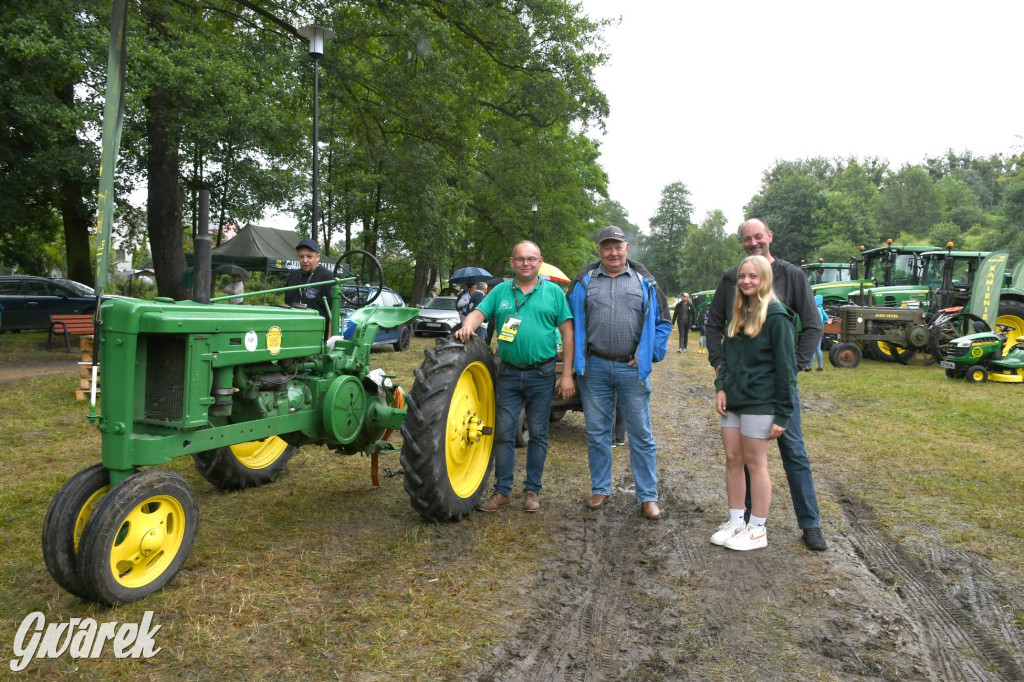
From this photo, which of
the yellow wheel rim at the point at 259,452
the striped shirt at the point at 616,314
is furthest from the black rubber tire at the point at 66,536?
the striped shirt at the point at 616,314

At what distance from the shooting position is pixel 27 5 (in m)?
9.84

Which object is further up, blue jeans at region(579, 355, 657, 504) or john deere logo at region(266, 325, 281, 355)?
john deere logo at region(266, 325, 281, 355)

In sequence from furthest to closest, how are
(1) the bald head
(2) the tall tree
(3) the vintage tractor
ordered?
1. (2) the tall tree
2. (1) the bald head
3. (3) the vintage tractor

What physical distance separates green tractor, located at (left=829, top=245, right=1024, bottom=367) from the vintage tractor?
11771 millimetres

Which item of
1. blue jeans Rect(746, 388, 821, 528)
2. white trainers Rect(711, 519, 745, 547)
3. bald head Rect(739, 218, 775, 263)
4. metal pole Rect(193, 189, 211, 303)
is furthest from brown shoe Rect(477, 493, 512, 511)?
bald head Rect(739, 218, 775, 263)

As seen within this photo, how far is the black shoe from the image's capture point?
3857 millimetres

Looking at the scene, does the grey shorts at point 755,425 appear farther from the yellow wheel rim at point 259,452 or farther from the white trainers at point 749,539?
the yellow wheel rim at point 259,452

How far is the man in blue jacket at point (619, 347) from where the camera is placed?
14.1 ft

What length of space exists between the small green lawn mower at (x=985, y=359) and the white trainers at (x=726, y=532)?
9.57 metres

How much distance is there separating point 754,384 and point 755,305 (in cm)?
44

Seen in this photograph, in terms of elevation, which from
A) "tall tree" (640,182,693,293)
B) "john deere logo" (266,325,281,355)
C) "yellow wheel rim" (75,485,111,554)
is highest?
"tall tree" (640,182,693,293)

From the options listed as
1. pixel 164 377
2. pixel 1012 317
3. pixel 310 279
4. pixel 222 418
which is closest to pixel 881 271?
pixel 1012 317

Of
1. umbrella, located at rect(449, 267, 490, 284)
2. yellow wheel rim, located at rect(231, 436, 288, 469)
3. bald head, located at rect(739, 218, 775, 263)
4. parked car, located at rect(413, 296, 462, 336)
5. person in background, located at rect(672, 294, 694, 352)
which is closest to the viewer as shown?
bald head, located at rect(739, 218, 775, 263)

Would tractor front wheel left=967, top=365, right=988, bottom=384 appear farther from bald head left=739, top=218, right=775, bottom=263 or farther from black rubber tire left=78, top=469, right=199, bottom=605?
black rubber tire left=78, top=469, right=199, bottom=605
